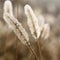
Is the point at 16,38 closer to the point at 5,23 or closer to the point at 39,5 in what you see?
the point at 5,23

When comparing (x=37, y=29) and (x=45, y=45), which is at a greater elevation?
(x=37, y=29)

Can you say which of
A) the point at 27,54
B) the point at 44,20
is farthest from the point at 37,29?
the point at 27,54

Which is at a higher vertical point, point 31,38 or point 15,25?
point 15,25

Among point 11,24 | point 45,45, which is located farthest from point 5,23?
point 45,45

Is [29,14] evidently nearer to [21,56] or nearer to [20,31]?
[20,31]

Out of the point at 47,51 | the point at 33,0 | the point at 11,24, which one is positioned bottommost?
the point at 47,51

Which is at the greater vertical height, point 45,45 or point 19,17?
point 19,17
